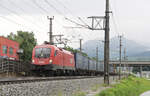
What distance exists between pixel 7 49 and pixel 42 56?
14432 mm

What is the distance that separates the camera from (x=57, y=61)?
27.5 m

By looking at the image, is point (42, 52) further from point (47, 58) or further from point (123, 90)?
point (123, 90)

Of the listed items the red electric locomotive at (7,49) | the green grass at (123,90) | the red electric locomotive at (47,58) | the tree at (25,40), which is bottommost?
the green grass at (123,90)

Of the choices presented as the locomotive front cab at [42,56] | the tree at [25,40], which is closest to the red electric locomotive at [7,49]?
the locomotive front cab at [42,56]

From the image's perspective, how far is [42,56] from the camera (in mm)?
26672

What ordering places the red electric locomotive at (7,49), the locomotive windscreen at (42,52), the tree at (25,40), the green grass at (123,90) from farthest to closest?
the tree at (25,40), the red electric locomotive at (7,49), the locomotive windscreen at (42,52), the green grass at (123,90)

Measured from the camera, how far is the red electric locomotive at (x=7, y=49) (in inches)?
1475

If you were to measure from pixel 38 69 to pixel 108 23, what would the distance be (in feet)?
24.3

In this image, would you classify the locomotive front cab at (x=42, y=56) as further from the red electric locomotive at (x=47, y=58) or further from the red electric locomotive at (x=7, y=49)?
the red electric locomotive at (x=7, y=49)

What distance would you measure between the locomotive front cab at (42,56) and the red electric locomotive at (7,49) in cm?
1049

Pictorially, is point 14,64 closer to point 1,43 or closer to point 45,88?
point 1,43

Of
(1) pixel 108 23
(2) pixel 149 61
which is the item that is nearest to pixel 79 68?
(1) pixel 108 23

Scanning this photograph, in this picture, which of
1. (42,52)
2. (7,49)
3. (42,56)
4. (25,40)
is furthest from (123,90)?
(25,40)

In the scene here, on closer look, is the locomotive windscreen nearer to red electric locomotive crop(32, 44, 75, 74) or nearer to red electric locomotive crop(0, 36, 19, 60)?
red electric locomotive crop(32, 44, 75, 74)
